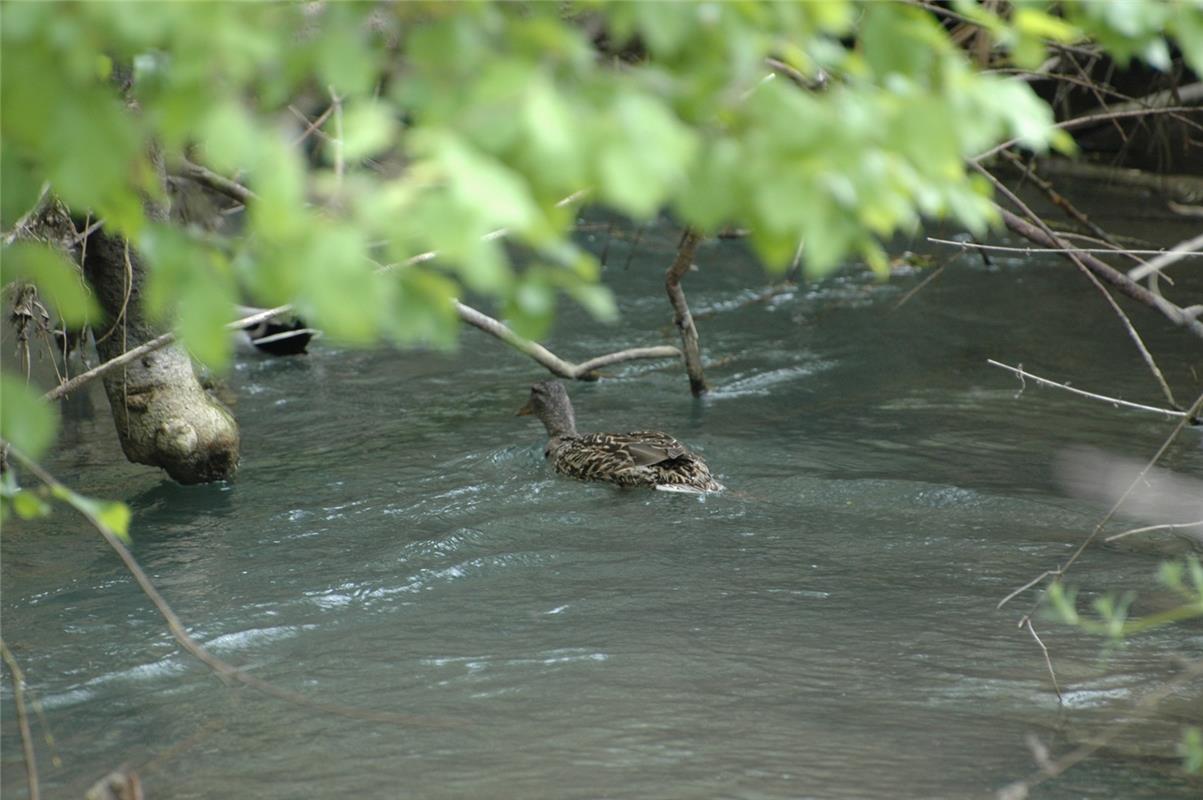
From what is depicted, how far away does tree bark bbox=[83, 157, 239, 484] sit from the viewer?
8039mm

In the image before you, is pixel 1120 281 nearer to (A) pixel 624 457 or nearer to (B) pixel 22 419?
(A) pixel 624 457

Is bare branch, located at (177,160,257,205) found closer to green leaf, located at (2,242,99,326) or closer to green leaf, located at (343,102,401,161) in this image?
green leaf, located at (2,242,99,326)

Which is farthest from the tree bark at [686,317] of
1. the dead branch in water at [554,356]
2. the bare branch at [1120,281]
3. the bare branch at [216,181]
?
the bare branch at [1120,281]

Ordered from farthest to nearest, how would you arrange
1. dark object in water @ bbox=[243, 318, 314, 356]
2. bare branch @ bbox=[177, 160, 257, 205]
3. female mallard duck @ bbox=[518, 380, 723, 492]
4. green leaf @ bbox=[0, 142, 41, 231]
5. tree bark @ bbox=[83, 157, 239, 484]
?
dark object in water @ bbox=[243, 318, 314, 356]
female mallard duck @ bbox=[518, 380, 723, 492]
tree bark @ bbox=[83, 157, 239, 484]
bare branch @ bbox=[177, 160, 257, 205]
green leaf @ bbox=[0, 142, 41, 231]

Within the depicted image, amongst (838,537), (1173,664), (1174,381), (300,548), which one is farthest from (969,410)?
(300,548)

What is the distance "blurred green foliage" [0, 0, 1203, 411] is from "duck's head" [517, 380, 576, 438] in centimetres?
728

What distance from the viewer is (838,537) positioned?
7.54 meters

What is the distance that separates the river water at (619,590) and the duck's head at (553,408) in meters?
0.20

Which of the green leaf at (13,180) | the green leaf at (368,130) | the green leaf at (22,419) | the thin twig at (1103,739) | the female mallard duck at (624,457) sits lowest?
the thin twig at (1103,739)

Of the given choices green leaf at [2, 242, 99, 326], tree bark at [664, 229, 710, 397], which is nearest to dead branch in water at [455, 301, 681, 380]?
tree bark at [664, 229, 710, 397]

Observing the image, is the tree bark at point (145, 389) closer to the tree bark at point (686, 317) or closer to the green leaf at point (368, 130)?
the tree bark at point (686, 317)

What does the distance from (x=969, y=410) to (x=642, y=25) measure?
8299mm

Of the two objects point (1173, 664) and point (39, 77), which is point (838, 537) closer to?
point (1173, 664)

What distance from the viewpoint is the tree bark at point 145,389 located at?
804 centimetres
